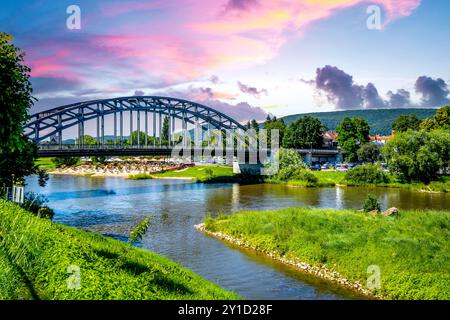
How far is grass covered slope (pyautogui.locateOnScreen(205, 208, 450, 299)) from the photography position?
20.1 metres

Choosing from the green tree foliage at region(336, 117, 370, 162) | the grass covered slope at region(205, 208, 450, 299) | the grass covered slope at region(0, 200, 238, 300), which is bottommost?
the grass covered slope at region(205, 208, 450, 299)

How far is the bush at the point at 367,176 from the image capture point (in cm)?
7056

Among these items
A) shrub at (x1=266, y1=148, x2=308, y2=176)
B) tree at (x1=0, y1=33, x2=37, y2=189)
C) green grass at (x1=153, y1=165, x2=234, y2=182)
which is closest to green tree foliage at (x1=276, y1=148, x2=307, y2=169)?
shrub at (x1=266, y1=148, x2=308, y2=176)

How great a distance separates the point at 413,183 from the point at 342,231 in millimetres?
45565

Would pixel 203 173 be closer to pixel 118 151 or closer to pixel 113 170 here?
pixel 118 151

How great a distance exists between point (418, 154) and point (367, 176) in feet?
28.6

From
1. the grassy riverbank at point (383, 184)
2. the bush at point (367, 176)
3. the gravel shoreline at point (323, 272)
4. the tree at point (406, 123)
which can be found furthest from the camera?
the tree at point (406, 123)

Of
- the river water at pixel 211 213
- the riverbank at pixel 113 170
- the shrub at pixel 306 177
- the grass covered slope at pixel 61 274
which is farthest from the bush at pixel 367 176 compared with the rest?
the grass covered slope at pixel 61 274

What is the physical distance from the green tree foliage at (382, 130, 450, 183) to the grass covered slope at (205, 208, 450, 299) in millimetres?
38019

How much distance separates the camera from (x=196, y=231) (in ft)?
112

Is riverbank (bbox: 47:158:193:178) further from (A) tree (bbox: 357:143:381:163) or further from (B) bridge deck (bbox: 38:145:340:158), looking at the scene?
(A) tree (bbox: 357:143:381:163)

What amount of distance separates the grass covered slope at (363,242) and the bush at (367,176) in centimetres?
3957

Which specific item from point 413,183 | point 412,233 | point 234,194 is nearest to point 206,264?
point 412,233

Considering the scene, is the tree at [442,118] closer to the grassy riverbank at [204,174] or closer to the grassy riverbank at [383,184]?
the grassy riverbank at [383,184]
